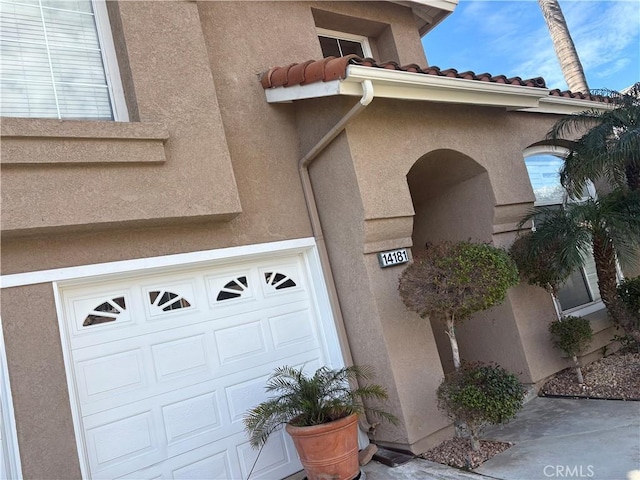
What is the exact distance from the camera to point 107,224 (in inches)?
182

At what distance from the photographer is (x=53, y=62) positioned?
16.4ft

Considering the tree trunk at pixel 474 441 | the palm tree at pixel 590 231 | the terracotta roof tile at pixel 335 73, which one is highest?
the terracotta roof tile at pixel 335 73

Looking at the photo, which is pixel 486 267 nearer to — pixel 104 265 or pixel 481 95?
pixel 481 95

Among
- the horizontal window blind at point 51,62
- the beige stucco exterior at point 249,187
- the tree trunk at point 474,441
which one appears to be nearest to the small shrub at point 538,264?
the beige stucco exterior at point 249,187

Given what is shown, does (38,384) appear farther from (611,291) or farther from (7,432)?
(611,291)

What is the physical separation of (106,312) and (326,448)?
8.78ft

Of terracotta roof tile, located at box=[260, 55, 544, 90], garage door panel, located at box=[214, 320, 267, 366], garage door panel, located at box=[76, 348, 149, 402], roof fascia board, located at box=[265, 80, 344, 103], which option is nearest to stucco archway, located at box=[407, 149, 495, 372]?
Answer: terracotta roof tile, located at box=[260, 55, 544, 90]

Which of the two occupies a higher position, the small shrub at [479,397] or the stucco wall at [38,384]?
the stucco wall at [38,384]

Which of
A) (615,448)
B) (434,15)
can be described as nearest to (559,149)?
(434,15)

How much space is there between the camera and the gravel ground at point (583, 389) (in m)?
5.18

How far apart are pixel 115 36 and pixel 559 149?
25.8 feet

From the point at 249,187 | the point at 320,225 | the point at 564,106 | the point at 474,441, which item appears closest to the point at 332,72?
the point at 249,187

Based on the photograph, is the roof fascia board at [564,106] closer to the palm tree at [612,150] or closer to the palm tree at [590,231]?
the palm tree at [612,150]

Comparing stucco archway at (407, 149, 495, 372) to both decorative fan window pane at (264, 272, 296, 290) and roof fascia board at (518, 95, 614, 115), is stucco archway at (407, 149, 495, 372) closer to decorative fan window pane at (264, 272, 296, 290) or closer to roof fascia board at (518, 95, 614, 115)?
A: roof fascia board at (518, 95, 614, 115)
